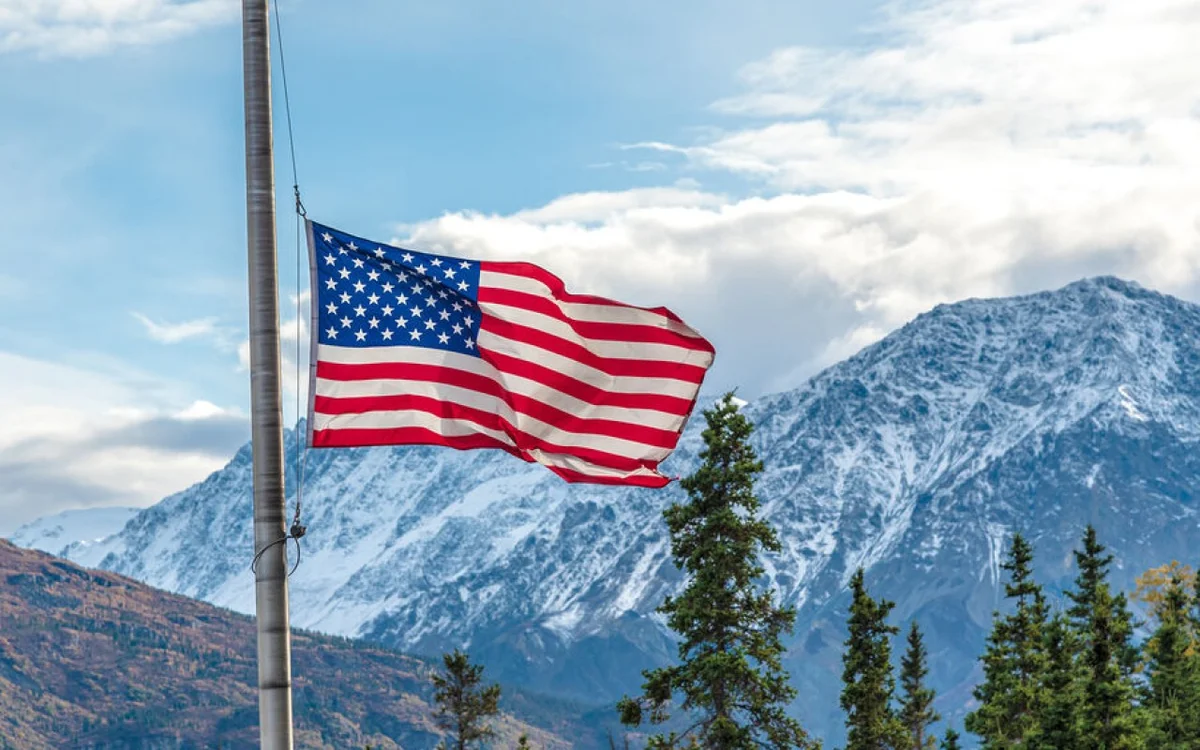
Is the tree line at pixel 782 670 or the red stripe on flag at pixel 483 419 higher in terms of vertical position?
the tree line at pixel 782 670

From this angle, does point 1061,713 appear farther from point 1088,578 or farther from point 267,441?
point 267,441

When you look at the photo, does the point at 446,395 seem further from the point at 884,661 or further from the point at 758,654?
the point at 884,661

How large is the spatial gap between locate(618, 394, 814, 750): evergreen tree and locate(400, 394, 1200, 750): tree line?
2.0 inches

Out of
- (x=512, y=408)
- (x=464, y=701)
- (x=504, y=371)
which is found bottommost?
(x=512, y=408)

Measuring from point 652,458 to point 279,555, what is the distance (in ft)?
22.3

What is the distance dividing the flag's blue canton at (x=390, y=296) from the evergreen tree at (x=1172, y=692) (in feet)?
203

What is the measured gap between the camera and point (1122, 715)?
70.3 m

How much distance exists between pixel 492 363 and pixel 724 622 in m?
36.9

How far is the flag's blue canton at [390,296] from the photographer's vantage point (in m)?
21.0

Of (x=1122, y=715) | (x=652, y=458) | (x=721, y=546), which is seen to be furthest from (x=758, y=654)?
(x=652, y=458)

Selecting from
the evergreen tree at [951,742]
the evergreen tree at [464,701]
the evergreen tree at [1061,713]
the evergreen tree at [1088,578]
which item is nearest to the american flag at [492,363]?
the evergreen tree at [1061,713]

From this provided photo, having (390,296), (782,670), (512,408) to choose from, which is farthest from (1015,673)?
(390,296)

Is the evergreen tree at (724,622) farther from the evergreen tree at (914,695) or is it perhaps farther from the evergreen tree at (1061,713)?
the evergreen tree at (914,695)

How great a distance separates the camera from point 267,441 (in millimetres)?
17750
